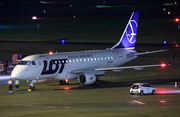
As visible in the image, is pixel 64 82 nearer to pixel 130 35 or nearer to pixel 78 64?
pixel 78 64

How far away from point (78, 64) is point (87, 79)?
3.25 metres

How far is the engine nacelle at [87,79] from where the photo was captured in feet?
150

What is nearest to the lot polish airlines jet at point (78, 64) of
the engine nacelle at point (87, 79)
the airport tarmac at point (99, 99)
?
the engine nacelle at point (87, 79)

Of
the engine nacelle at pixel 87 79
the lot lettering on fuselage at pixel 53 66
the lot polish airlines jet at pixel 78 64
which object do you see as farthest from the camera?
the engine nacelle at pixel 87 79

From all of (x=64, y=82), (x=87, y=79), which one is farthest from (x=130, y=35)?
(x=64, y=82)

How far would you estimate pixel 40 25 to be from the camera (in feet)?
460

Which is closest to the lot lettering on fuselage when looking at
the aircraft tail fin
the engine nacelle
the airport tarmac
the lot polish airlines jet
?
the lot polish airlines jet

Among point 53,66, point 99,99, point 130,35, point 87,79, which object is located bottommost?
point 99,99

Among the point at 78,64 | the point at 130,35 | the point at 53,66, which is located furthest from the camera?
the point at 130,35

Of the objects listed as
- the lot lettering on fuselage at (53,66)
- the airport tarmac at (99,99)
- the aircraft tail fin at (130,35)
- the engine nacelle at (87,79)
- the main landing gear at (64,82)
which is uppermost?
the aircraft tail fin at (130,35)

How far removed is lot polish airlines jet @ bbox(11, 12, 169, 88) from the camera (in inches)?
1730

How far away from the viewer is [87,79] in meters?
45.7

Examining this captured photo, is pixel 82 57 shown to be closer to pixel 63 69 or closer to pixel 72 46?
pixel 63 69

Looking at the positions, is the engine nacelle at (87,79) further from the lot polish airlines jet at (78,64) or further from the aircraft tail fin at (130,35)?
the aircraft tail fin at (130,35)
